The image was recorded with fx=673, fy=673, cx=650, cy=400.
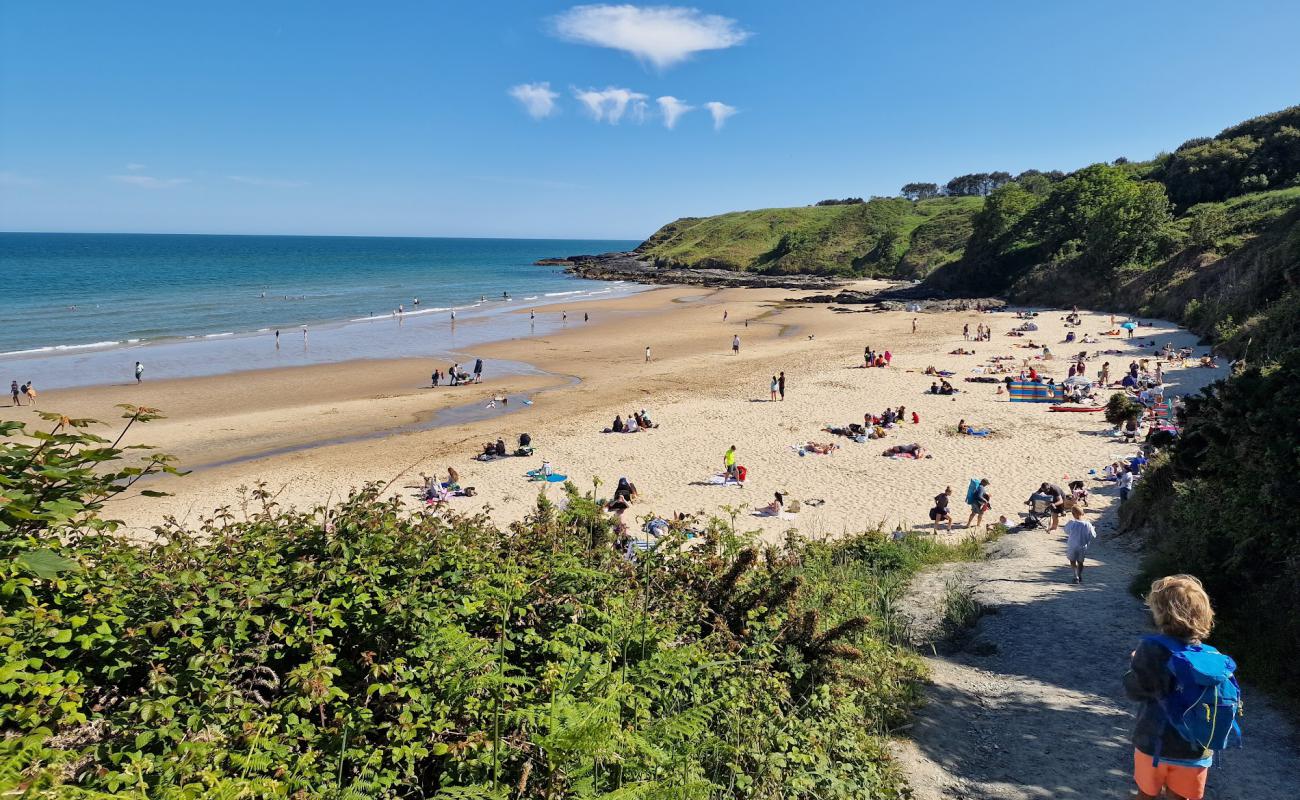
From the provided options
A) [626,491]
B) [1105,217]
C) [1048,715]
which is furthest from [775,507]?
[1105,217]

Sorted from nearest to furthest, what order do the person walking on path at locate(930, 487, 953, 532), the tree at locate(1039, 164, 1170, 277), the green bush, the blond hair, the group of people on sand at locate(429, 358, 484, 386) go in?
the green bush → the blond hair → the person walking on path at locate(930, 487, 953, 532) → the group of people on sand at locate(429, 358, 484, 386) → the tree at locate(1039, 164, 1170, 277)

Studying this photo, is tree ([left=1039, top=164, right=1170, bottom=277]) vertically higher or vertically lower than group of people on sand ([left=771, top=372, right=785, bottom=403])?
higher

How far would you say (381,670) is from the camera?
3490 millimetres

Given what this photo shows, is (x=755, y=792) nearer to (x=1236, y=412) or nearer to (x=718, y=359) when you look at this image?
(x=1236, y=412)

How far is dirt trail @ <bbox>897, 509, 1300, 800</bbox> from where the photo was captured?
15.9ft

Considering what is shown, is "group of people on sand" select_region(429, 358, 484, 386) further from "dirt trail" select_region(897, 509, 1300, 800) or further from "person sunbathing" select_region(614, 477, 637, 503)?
"dirt trail" select_region(897, 509, 1300, 800)

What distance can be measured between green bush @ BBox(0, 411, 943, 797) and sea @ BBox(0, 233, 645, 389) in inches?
1241

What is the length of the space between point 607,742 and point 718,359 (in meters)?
32.5

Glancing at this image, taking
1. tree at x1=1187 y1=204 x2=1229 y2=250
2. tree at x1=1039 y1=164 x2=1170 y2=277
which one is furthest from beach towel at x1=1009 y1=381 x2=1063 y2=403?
tree at x1=1039 y1=164 x2=1170 y2=277

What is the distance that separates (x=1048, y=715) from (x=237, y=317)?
54722 mm

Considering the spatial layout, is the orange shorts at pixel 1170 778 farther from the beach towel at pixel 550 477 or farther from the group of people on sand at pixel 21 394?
the group of people on sand at pixel 21 394

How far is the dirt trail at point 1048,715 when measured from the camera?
4.84m

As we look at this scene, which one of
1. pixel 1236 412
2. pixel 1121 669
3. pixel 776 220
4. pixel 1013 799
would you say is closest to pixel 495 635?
pixel 1013 799

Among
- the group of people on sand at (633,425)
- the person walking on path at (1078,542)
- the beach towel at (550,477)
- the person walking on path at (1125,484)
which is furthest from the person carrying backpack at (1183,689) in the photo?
the group of people on sand at (633,425)
